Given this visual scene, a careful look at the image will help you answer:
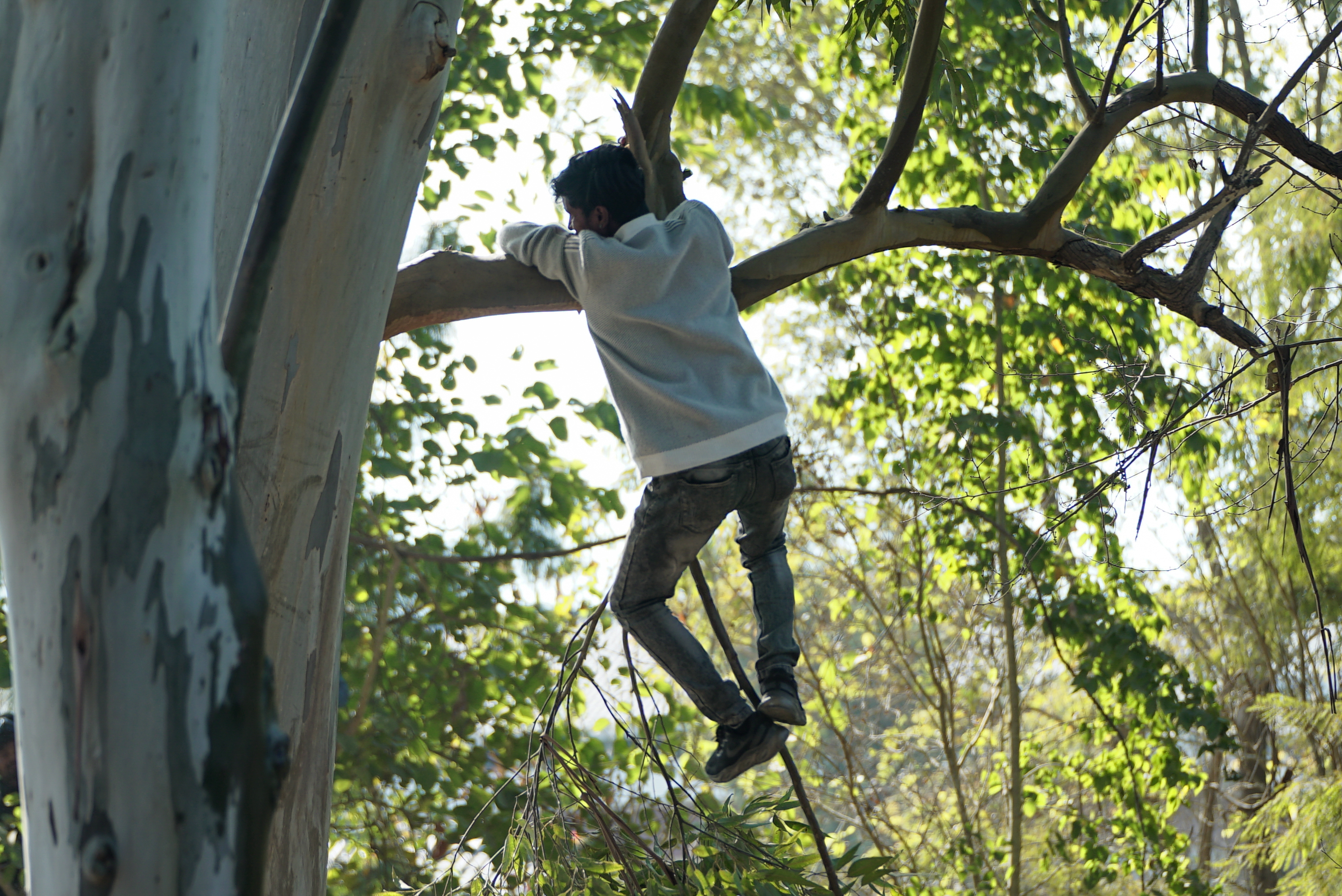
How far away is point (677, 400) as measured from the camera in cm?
229

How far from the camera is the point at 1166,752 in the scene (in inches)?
203

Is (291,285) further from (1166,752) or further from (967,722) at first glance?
(967,722)

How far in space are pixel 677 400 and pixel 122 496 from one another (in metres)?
1.48

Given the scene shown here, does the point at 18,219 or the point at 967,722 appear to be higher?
the point at 967,722

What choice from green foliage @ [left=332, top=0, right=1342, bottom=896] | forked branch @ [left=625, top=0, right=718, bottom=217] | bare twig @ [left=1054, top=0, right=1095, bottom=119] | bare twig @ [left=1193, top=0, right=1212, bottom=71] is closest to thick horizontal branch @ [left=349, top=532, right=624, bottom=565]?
green foliage @ [left=332, top=0, right=1342, bottom=896]

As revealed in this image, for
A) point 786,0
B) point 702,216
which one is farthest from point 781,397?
point 786,0

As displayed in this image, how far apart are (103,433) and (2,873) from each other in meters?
2.52

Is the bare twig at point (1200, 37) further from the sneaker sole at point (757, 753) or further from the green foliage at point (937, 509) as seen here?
the sneaker sole at point (757, 753)

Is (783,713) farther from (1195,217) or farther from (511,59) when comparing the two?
(511,59)

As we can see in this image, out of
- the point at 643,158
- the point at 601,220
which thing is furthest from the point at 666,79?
the point at 601,220

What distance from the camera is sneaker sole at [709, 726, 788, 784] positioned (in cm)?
241

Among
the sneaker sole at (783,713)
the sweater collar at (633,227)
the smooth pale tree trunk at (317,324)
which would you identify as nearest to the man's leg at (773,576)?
the sneaker sole at (783,713)

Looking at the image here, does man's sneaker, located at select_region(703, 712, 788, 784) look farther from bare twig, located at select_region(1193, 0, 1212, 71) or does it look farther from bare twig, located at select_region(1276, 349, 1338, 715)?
bare twig, located at select_region(1193, 0, 1212, 71)

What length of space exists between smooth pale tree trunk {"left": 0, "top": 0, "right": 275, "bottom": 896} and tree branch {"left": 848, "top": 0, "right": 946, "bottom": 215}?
1.81 m
